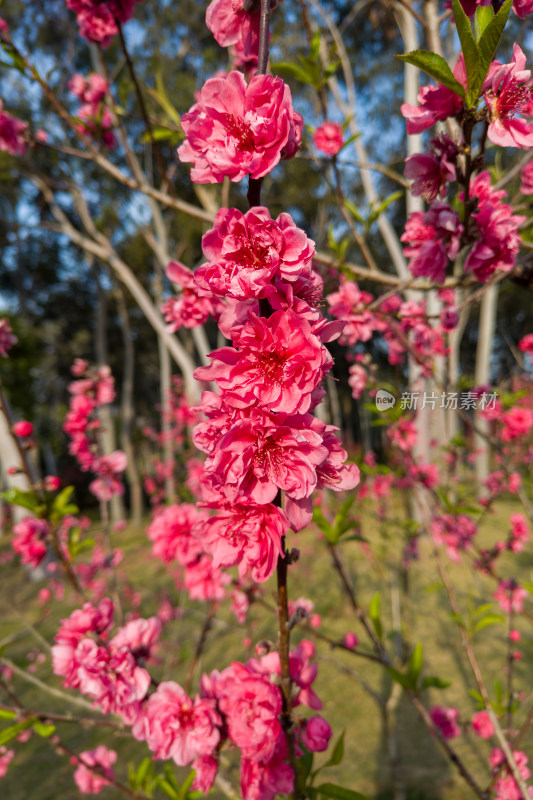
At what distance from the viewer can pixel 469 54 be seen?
723mm

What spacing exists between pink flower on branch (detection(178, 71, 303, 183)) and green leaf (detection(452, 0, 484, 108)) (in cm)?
30

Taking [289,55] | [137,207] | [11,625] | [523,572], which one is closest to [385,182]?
[289,55]

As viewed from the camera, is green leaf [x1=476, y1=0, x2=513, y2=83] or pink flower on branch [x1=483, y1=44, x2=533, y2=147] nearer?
green leaf [x1=476, y1=0, x2=513, y2=83]

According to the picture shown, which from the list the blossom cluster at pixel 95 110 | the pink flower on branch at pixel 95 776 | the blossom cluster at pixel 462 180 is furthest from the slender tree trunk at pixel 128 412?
the blossom cluster at pixel 462 180

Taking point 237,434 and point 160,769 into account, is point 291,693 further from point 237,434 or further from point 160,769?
point 160,769

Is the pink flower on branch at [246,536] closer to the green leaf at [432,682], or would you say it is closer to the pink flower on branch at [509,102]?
the pink flower on branch at [509,102]

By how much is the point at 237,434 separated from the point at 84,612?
83 cm

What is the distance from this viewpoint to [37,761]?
3.81 m

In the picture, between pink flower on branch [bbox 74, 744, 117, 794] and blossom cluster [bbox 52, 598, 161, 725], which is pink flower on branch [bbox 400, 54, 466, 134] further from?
pink flower on branch [bbox 74, 744, 117, 794]

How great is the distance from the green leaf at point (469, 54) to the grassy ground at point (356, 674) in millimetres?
1657

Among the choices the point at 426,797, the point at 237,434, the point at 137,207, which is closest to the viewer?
the point at 237,434

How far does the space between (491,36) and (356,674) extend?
216 cm

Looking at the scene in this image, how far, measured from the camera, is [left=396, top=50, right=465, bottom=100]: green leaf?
2.38 feet

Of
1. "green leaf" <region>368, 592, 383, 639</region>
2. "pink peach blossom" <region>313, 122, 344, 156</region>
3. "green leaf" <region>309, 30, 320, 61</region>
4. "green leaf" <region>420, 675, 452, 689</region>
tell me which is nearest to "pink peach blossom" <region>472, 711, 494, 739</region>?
"green leaf" <region>420, 675, 452, 689</region>
